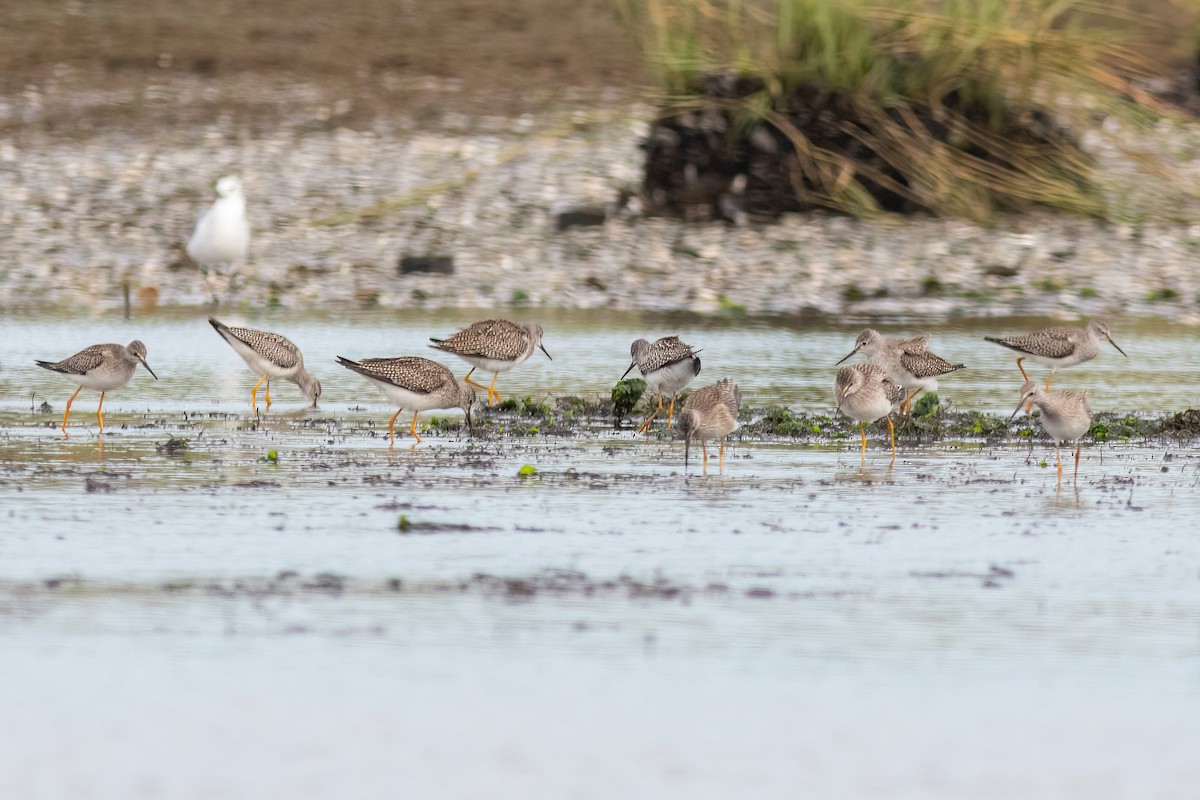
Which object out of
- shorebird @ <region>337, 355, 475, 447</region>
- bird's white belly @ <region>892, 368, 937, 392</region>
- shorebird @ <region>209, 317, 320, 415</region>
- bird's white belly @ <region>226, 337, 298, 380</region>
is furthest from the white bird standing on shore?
bird's white belly @ <region>892, 368, 937, 392</region>

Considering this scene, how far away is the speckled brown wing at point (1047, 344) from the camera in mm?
15914

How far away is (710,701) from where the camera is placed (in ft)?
21.5

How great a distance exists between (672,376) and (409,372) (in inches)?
70.8

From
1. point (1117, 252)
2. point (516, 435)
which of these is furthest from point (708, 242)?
point (516, 435)

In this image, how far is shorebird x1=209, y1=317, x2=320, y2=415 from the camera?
1471 centimetres

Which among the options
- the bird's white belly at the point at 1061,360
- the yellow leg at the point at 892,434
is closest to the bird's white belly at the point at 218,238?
the bird's white belly at the point at 1061,360

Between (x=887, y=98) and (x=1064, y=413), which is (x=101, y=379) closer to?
(x=1064, y=413)

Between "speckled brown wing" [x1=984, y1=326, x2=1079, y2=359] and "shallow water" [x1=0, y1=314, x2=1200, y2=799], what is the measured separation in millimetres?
3391

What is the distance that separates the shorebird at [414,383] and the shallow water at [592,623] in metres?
0.96

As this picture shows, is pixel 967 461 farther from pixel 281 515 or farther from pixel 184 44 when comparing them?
pixel 184 44

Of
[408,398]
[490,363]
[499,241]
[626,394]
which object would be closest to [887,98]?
[499,241]

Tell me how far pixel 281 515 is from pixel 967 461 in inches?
170

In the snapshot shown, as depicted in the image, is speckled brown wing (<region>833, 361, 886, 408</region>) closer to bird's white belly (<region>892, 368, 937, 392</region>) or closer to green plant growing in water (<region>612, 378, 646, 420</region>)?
bird's white belly (<region>892, 368, 937, 392</region>)

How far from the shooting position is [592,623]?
7.54 m
